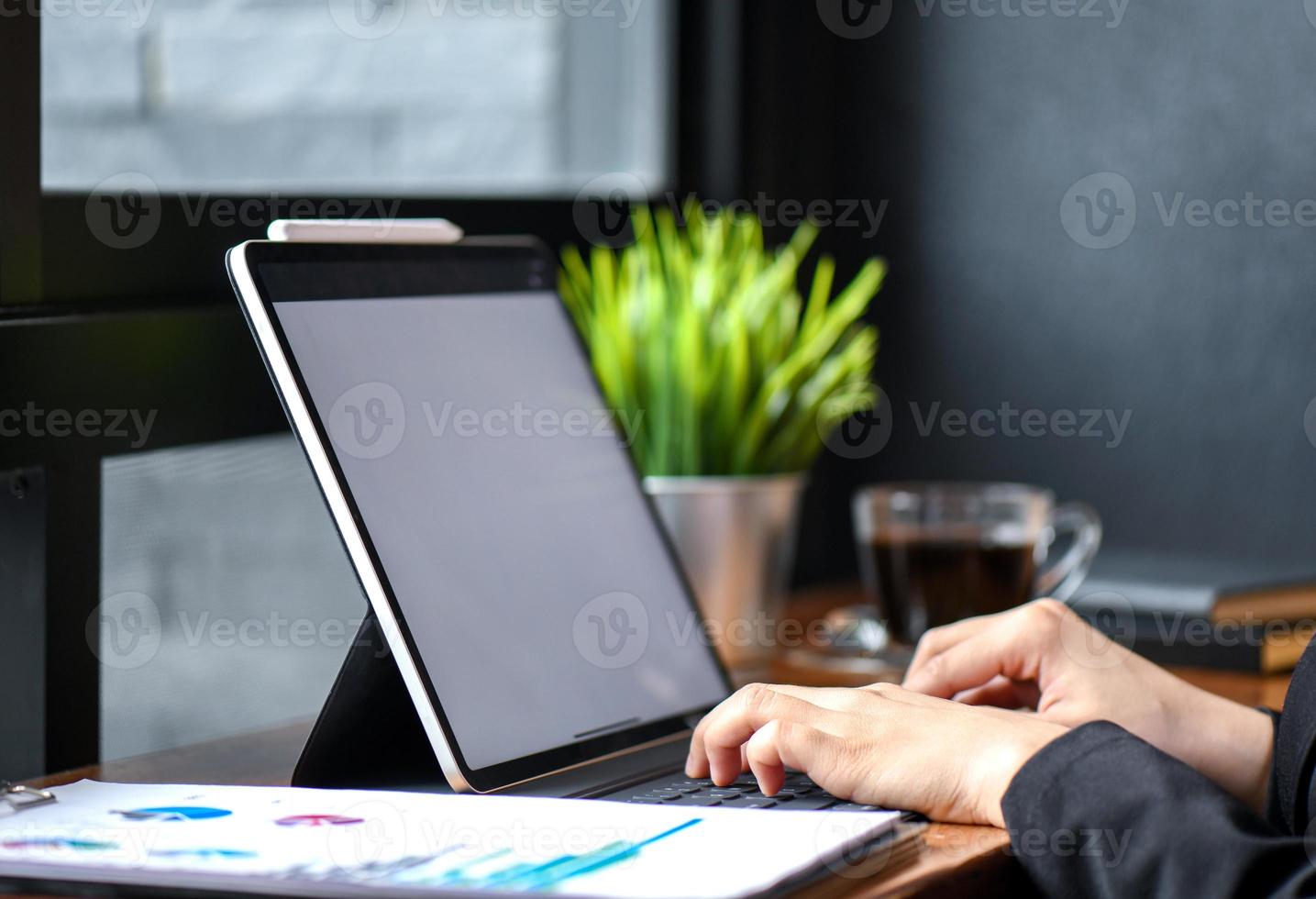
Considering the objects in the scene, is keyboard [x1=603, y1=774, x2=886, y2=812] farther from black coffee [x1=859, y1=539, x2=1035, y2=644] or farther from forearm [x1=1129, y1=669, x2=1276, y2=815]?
black coffee [x1=859, y1=539, x2=1035, y2=644]

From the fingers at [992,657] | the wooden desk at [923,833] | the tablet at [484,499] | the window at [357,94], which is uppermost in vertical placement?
the window at [357,94]

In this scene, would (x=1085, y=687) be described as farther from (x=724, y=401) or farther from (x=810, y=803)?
(x=724, y=401)

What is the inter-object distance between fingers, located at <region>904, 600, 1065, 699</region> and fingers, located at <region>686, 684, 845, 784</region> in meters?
0.15

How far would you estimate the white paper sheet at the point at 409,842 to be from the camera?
1.91 feet

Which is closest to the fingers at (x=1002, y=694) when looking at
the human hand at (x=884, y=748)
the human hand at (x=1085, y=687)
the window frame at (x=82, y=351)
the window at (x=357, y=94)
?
the human hand at (x=1085, y=687)

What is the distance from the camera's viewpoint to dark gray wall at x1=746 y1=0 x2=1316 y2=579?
1.45m

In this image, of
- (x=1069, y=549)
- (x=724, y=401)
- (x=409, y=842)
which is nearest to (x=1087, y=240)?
(x=1069, y=549)

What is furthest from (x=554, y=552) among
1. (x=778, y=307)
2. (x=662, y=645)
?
(x=778, y=307)

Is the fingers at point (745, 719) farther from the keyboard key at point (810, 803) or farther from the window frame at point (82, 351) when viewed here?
the window frame at point (82, 351)

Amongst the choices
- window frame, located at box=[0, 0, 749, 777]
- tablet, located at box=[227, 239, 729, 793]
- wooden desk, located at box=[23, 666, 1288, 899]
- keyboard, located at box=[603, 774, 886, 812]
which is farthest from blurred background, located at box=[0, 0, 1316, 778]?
keyboard, located at box=[603, 774, 886, 812]

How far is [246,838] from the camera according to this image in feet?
2.09

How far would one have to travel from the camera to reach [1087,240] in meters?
1.54

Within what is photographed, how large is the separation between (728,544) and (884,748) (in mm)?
466

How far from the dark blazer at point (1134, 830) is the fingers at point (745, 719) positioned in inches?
3.9
